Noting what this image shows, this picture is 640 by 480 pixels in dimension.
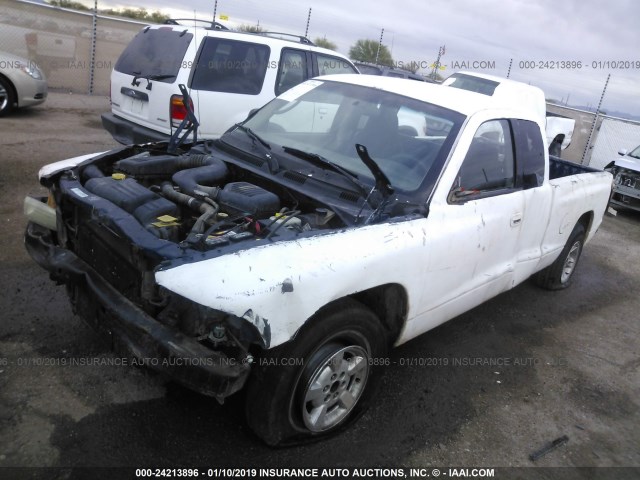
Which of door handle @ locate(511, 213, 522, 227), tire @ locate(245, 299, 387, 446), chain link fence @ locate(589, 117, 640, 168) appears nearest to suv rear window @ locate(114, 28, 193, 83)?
door handle @ locate(511, 213, 522, 227)

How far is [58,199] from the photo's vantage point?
3.02m

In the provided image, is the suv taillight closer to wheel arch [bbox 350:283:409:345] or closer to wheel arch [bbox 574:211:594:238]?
wheel arch [bbox 350:283:409:345]

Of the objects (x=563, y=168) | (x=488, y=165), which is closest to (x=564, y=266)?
(x=563, y=168)

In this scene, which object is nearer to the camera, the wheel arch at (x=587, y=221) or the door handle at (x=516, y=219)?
the door handle at (x=516, y=219)

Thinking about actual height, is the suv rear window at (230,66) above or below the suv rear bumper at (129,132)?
above

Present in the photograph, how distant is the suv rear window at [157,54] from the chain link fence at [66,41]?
6.38 metres

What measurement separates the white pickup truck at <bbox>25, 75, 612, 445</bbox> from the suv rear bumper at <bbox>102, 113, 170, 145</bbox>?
2559 millimetres

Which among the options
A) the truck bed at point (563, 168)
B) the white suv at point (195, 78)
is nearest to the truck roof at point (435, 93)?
the truck bed at point (563, 168)

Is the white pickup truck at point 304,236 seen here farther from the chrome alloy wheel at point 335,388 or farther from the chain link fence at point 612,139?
the chain link fence at point 612,139

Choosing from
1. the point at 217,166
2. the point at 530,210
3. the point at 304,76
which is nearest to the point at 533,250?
the point at 530,210

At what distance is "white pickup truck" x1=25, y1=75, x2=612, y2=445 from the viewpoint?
2254 mm

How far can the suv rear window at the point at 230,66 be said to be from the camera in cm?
641

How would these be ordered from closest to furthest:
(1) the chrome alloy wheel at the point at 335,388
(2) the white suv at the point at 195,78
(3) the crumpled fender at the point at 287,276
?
(3) the crumpled fender at the point at 287,276 → (1) the chrome alloy wheel at the point at 335,388 → (2) the white suv at the point at 195,78

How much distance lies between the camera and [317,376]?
261 centimetres
